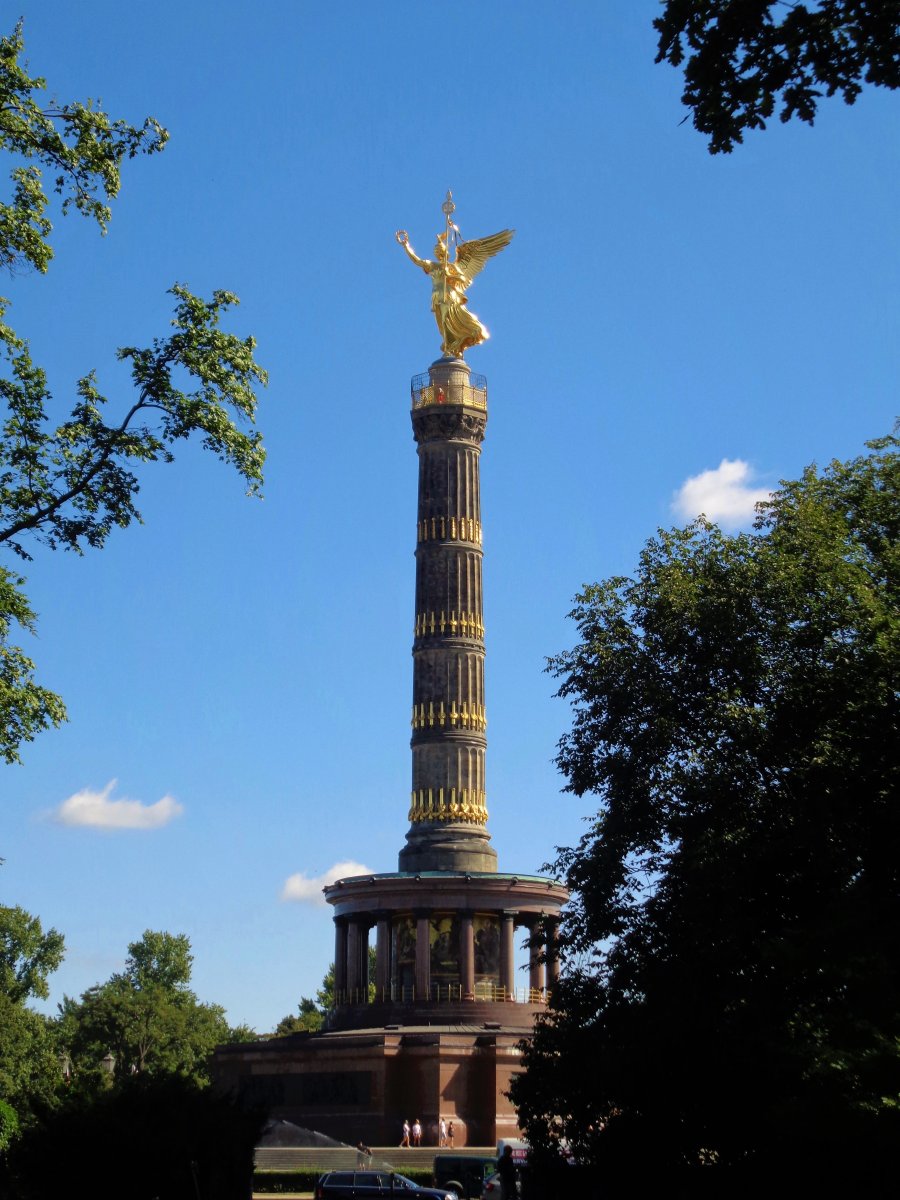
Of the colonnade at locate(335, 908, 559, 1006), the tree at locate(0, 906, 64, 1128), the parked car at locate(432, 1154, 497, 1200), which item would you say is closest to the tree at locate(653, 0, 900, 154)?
the parked car at locate(432, 1154, 497, 1200)

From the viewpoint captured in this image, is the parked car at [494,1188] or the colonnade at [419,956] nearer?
the parked car at [494,1188]

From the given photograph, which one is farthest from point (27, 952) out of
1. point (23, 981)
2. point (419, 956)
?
point (419, 956)

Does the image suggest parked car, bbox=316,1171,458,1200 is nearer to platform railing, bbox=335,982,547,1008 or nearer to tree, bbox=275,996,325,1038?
platform railing, bbox=335,982,547,1008

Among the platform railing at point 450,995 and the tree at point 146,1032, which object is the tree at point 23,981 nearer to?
the tree at point 146,1032

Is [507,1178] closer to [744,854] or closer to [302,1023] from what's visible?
[744,854]

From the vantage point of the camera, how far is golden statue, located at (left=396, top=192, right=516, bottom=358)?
55.9 m

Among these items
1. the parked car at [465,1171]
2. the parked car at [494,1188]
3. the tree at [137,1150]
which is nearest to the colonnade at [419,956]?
the parked car at [465,1171]

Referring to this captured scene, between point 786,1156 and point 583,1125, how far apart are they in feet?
17.2

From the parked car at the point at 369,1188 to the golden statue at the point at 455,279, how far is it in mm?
34747

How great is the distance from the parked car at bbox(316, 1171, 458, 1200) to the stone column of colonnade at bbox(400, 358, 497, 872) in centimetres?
2287

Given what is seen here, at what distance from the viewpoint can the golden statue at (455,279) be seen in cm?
5591

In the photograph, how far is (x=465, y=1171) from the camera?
→ 32438 millimetres

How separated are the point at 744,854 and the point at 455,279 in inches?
1482

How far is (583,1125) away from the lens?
24625 mm
